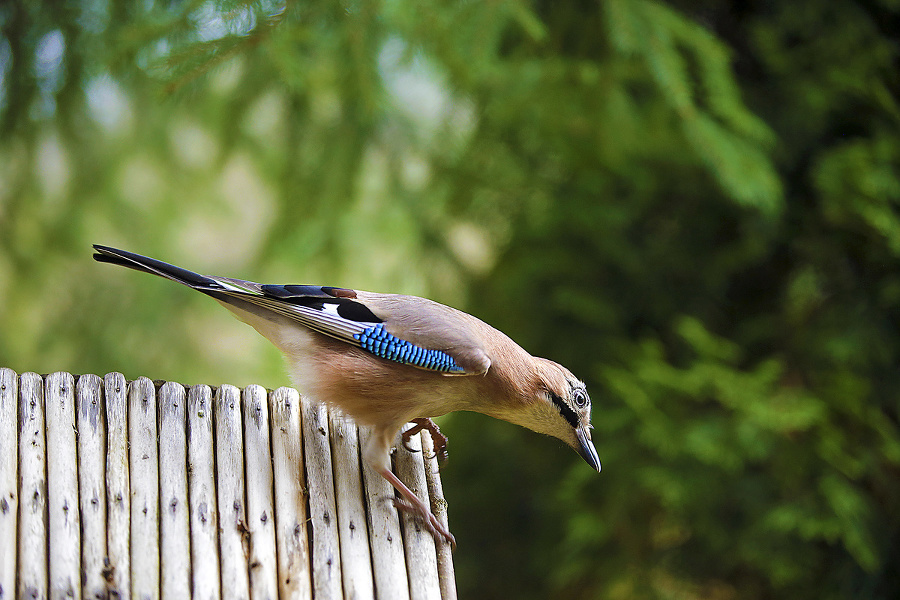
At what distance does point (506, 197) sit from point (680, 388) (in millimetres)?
1678

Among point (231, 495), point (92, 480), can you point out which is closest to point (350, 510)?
point (231, 495)

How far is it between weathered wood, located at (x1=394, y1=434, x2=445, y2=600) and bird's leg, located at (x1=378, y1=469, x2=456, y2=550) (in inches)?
0.7

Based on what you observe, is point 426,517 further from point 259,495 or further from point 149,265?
point 149,265

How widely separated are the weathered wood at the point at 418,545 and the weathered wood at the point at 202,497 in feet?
1.74

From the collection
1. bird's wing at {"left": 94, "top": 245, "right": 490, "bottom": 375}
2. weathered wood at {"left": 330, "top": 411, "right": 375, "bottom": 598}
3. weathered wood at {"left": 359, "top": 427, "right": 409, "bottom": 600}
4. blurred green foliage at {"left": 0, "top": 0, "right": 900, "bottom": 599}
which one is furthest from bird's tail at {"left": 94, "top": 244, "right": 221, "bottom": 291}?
blurred green foliage at {"left": 0, "top": 0, "right": 900, "bottom": 599}

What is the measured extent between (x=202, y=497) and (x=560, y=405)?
1.09m

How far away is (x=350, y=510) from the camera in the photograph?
2.31 metres

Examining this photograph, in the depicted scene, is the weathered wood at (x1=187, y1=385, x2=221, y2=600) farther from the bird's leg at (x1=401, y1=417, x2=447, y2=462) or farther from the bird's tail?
the bird's leg at (x1=401, y1=417, x2=447, y2=462)

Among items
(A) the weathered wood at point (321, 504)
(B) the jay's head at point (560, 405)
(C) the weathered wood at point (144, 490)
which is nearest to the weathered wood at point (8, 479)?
(C) the weathered wood at point (144, 490)

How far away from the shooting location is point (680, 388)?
4402 mm

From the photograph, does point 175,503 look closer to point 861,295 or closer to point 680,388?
point 680,388

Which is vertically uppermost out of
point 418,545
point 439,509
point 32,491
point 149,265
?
point 149,265

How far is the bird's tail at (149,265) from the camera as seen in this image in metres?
2.30

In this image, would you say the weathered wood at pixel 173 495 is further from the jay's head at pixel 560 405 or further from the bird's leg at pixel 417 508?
the jay's head at pixel 560 405
